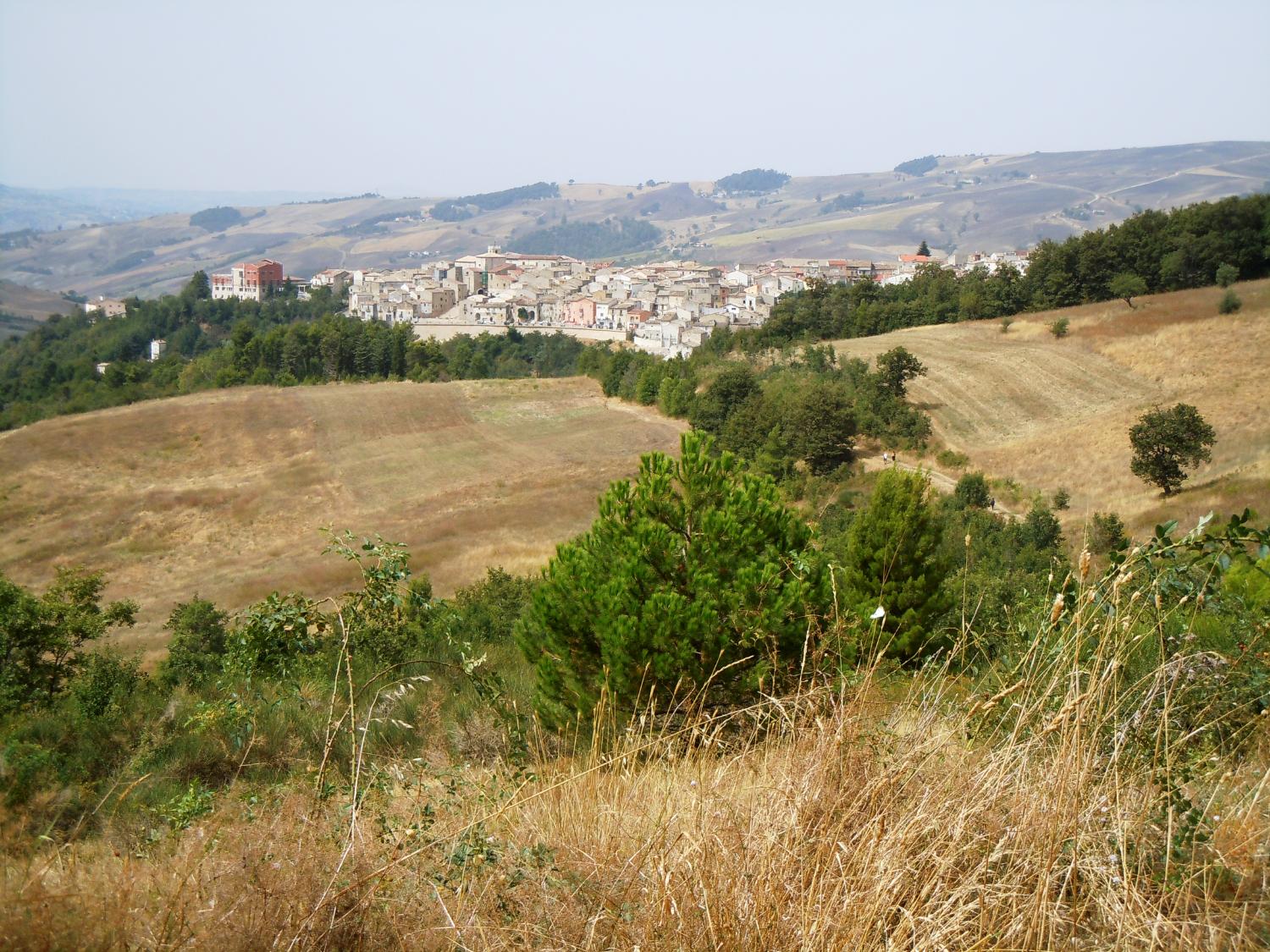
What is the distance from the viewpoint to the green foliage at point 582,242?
604 feet

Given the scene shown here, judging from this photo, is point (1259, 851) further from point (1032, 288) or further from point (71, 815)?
point (1032, 288)

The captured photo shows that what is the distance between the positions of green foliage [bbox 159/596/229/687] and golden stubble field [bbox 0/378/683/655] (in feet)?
16.8

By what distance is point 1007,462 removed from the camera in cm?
3006

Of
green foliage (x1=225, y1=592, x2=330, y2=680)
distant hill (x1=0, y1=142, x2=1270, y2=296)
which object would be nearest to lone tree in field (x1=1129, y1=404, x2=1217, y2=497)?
green foliage (x1=225, y1=592, x2=330, y2=680)

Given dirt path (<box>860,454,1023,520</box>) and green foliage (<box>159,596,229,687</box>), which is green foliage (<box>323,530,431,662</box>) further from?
dirt path (<box>860,454,1023,520</box>)

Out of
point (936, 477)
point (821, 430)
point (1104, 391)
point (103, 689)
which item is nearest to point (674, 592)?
point (103, 689)

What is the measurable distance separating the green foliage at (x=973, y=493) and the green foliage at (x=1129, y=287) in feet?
74.2

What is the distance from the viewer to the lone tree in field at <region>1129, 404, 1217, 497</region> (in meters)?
23.5

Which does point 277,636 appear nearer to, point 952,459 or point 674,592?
point 674,592

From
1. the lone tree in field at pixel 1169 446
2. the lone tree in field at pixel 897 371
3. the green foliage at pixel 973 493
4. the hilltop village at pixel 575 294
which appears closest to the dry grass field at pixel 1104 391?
the lone tree in field at pixel 1169 446

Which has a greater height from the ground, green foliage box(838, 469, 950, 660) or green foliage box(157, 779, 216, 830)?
green foliage box(157, 779, 216, 830)

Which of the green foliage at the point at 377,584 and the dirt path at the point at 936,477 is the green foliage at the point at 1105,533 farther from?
the green foliage at the point at 377,584

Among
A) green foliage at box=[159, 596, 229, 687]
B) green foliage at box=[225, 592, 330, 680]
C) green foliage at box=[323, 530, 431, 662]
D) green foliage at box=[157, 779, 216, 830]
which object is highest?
green foliage at box=[323, 530, 431, 662]

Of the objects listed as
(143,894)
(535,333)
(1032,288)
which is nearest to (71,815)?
(143,894)
